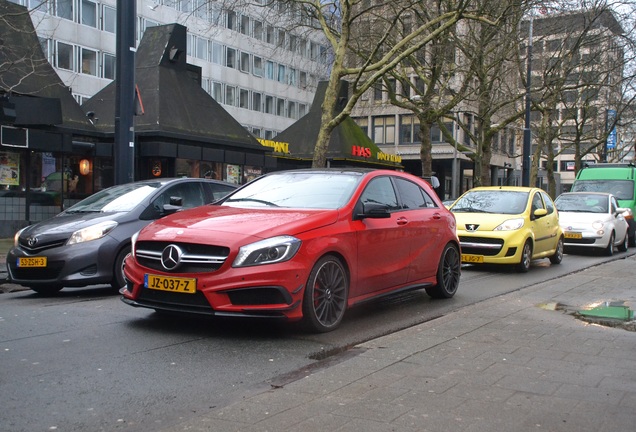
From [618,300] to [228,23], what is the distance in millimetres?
Result: 44757

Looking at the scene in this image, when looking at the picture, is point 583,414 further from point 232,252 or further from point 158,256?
point 158,256

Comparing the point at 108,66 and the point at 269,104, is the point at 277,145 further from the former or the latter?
the point at 269,104

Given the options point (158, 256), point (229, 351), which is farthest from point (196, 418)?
point (158, 256)

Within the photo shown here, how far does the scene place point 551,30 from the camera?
28.5m

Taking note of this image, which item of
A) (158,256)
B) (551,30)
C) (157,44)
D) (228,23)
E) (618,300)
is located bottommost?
(618,300)

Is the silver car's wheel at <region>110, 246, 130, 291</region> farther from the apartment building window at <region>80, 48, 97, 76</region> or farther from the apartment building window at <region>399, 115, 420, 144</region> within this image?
the apartment building window at <region>399, 115, 420, 144</region>

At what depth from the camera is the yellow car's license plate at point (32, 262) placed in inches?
324

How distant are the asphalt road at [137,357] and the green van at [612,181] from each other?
1676 centimetres

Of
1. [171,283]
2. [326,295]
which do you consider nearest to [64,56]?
[171,283]

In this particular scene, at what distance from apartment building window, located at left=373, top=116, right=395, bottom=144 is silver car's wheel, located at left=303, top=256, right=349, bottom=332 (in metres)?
55.2

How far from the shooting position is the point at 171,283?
19.4 ft

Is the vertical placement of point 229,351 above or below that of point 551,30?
below

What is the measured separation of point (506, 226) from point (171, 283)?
8.15 m

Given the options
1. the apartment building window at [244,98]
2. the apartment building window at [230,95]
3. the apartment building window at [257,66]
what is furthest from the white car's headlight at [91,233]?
the apartment building window at [257,66]
